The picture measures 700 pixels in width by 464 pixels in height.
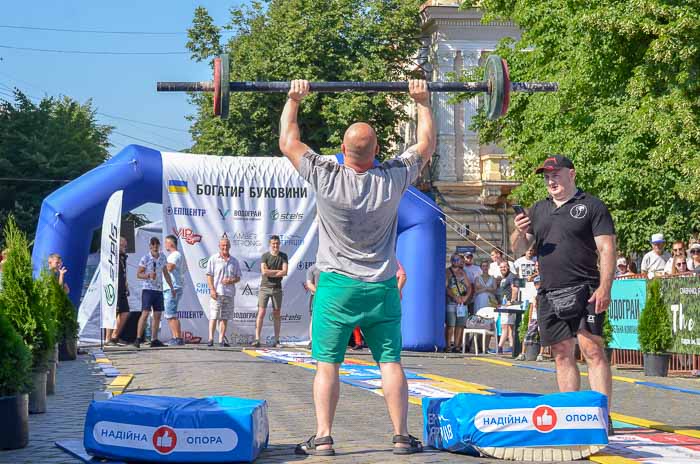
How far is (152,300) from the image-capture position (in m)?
21.2

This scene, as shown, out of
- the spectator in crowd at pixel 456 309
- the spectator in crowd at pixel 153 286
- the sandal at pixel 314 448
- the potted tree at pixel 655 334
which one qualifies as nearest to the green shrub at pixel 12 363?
the sandal at pixel 314 448

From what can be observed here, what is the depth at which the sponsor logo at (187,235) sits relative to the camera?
22.5 m

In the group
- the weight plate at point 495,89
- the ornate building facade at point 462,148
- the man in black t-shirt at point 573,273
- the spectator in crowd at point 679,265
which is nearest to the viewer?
the man in black t-shirt at point 573,273

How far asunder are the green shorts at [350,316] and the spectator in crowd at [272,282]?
14326mm

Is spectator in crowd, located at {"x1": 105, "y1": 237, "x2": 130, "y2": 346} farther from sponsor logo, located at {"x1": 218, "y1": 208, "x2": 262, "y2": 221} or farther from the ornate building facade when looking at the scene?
the ornate building facade

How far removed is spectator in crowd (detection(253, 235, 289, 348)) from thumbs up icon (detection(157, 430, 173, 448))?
48.0 feet

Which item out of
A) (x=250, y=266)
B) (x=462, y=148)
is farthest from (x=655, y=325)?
(x=462, y=148)

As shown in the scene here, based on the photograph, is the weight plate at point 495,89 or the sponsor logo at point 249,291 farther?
the sponsor logo at point 249,291

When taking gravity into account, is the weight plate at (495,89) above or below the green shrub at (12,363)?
above

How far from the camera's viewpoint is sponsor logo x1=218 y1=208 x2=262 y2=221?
75.0 ft

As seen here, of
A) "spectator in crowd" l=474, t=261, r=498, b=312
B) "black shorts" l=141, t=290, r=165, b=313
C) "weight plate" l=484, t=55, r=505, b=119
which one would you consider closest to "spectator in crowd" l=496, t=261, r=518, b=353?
"spectator in crowd" l=474, t=261, r=498, b=312

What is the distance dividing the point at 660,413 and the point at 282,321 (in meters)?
13.1

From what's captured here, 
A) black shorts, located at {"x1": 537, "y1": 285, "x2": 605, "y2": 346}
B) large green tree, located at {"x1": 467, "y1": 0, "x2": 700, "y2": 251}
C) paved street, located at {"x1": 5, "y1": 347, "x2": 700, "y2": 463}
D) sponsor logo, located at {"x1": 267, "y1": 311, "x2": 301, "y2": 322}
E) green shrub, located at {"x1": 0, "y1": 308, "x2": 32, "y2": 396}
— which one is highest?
large green tree, located at {"x1": 467, "y1": 0, "x2": 700, "y2": 251}

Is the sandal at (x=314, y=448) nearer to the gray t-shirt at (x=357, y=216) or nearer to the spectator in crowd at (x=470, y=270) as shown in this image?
the gray t-shirt at (x=357, y=216)
